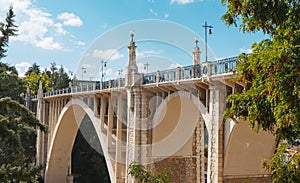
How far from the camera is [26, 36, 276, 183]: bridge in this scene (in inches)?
480

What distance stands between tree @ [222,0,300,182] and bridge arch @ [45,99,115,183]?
20760 mm

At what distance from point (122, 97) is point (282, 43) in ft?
51.5

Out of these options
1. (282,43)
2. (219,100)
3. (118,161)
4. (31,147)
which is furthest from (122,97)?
(31,147)

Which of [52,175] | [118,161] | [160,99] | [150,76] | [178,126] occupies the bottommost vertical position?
[52,175]

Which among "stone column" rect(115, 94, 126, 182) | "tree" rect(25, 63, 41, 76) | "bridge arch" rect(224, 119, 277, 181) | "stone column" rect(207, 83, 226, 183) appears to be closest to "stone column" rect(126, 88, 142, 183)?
"stone column" rect(115, 94, 126, 182)

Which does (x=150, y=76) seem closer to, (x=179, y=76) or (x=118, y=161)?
(x=179, y=76)

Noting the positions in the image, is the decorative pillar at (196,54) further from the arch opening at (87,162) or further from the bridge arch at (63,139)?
the arch opening at (87,162)

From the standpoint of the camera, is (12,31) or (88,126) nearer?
(12,31)

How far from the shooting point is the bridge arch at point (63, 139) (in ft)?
97.7

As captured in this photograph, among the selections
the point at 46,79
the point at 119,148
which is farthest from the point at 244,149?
the point at 46,79

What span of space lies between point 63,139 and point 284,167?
29.6 meters

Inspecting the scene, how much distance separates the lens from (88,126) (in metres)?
41.2

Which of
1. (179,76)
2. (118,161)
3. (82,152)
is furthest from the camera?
(82,152)

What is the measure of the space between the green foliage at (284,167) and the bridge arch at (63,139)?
68.8ft
